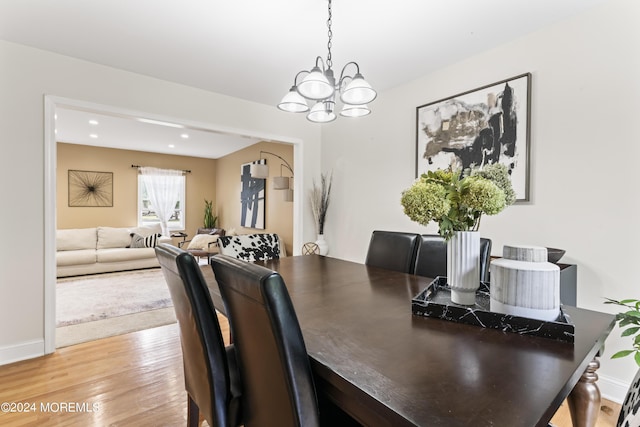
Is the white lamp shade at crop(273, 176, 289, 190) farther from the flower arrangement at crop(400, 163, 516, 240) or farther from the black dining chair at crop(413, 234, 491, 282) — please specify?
the flower arrangement at crop(400, 163, 516, 240)

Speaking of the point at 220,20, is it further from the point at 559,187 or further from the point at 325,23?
the point at 559,187

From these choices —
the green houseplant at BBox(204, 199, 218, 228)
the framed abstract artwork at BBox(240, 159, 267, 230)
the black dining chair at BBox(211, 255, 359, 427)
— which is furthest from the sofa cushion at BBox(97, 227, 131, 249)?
the black dining chair at BBox(211, 255, 359, 427)

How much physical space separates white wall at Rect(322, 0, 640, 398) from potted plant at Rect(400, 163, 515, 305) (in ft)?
4.05

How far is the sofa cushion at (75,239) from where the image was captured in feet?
17.0

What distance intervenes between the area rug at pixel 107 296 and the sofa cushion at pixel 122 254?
27 cm

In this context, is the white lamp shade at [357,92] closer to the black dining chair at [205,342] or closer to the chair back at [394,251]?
the chair back at [394,251]

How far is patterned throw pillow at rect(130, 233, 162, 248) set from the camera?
5.70 meters

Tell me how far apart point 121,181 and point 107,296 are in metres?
3.51

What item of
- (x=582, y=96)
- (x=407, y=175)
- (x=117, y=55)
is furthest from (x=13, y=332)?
(x=582, y=96)

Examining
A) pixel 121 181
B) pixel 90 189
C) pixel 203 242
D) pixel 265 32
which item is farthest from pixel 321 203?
pixel 90 189

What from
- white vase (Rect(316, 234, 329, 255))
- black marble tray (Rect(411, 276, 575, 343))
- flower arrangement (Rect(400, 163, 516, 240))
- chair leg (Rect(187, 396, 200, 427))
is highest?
flower arrangement (Rect(400, 163, 516, 240))

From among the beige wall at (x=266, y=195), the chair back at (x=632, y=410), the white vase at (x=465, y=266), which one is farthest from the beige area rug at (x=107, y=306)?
the chair back at (x=632, y=410)

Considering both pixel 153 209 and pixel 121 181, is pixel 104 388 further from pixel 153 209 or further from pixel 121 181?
pixel 121 181

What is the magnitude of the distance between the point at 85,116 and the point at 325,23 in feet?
13.3
